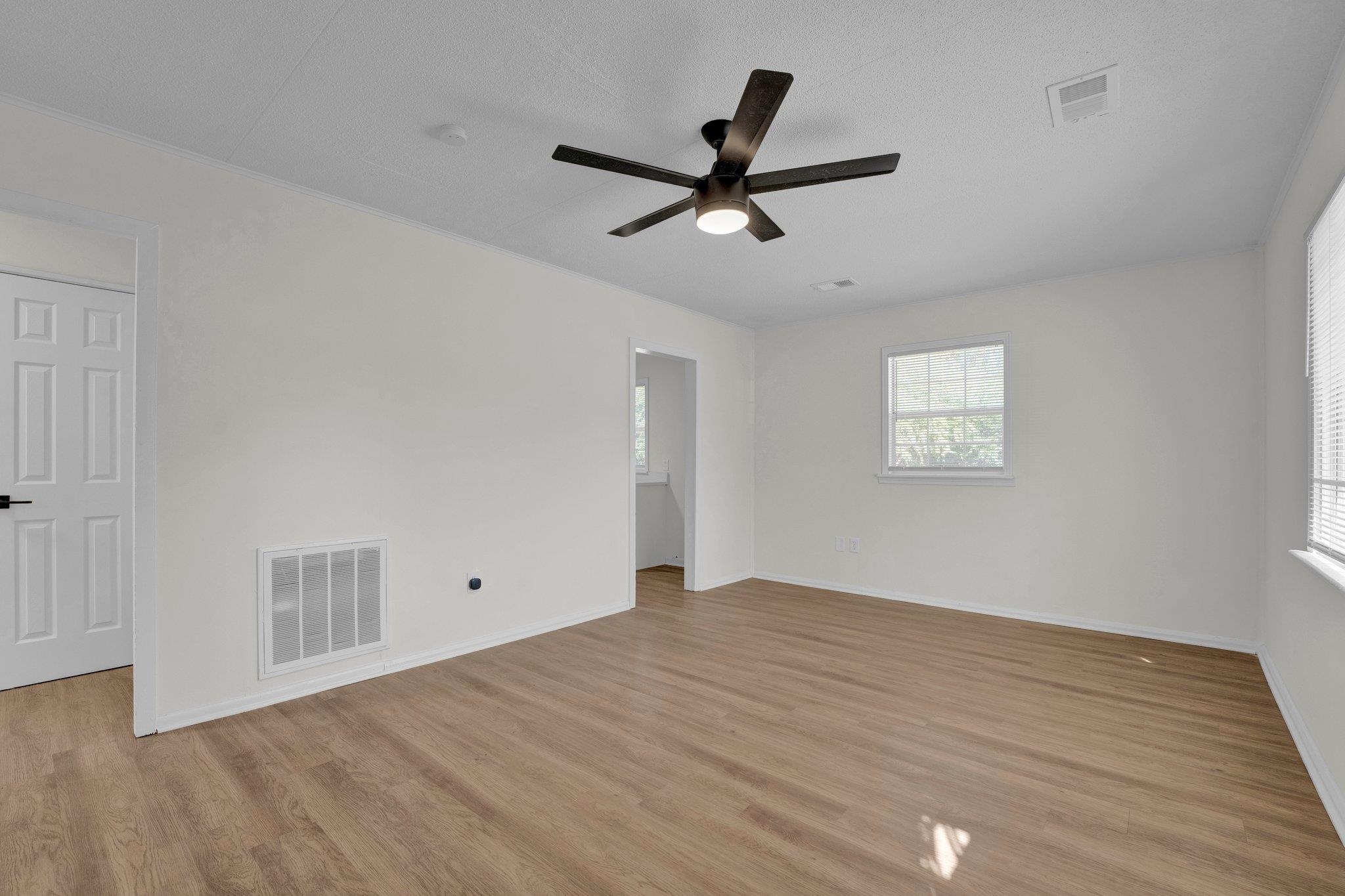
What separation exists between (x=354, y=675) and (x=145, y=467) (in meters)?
1.43

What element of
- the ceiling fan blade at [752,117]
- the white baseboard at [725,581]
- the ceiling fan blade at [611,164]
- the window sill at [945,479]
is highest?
Answer: the ceiling fan blade at [752,117]

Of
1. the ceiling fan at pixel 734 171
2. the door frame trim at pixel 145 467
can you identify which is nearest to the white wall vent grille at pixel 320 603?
the door frame trim at pixel 145 467

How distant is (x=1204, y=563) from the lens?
4.12 m

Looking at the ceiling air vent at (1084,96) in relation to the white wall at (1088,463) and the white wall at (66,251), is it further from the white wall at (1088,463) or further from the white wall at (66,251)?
the white wall at (66,251)

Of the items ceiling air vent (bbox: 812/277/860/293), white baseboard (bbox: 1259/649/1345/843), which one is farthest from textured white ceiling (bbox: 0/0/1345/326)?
white baseboard (bbox: 1259/649/1345/843)

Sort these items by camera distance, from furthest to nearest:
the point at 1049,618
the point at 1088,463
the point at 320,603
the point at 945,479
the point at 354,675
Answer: the point at 945,479 < the point at 1049,618 < the point at 1088,463 < the point at 354,675 < the point at 320,603

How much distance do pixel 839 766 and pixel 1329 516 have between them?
2101 mm

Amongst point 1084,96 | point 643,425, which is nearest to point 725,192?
point 1084,96

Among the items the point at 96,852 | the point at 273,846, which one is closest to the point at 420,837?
the point at 273,846

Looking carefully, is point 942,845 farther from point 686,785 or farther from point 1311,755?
point 1311,755

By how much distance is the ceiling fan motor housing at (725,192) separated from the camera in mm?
2398

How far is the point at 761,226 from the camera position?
2.79m

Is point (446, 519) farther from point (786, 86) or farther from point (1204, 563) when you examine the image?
point (1204, 563)

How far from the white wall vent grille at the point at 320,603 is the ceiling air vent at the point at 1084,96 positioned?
12.2 feet
